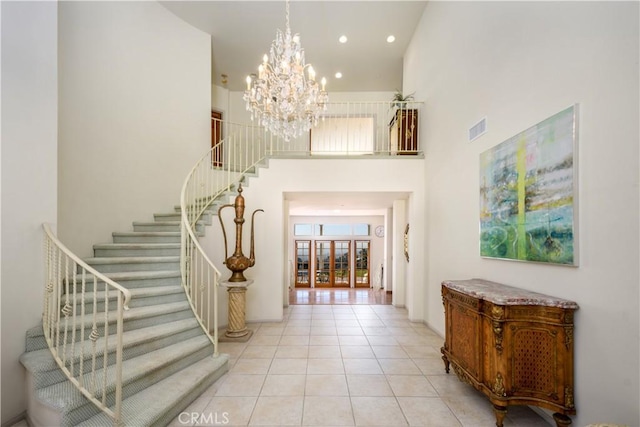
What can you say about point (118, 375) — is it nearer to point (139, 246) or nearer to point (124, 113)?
point (139, 246)

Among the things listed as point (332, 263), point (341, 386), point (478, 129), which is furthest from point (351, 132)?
point (341, 386)

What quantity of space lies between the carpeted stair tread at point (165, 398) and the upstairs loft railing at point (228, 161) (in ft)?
1.19

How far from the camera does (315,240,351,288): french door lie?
11.1 meters

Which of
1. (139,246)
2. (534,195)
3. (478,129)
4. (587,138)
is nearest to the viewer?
(587,138)

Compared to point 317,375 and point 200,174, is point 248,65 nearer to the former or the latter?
point 200,174

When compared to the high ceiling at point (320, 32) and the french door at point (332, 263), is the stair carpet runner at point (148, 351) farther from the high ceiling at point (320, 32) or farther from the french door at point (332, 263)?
the french door at point (332, 263)

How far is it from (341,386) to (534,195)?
251 centimetres

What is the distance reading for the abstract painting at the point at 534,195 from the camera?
1.99 meters

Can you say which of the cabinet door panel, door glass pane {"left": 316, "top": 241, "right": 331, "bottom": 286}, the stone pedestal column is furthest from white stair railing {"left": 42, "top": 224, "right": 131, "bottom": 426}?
door glass pane {"left": 316, "top": 241, "right": 331, "bottom": 286}

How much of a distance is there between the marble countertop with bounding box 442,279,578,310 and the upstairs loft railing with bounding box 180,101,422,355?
8.20 ft

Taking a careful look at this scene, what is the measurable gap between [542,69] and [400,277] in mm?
4726

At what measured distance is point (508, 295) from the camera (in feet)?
7.14

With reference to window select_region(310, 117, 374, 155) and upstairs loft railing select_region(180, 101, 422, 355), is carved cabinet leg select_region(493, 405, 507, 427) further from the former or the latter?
window select_region(310, 117, 374, 155)

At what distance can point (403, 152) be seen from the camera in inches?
212
